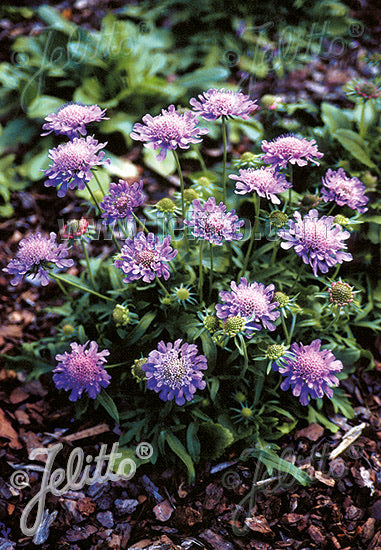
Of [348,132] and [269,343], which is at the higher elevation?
[348,132]

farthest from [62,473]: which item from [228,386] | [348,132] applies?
[348,132]

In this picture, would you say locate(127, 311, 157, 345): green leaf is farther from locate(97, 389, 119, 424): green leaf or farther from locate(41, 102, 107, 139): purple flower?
locate(41, 102, 107, 139): purple flower

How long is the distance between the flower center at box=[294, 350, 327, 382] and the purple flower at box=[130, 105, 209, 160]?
109 centimetres

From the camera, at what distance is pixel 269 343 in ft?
8.12

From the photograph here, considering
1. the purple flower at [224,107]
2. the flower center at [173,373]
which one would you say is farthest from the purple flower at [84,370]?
the purple flower at [224,107]

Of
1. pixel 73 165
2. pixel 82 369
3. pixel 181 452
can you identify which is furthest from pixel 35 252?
pixel 181 452

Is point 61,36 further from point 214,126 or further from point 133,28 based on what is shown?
point 214,126

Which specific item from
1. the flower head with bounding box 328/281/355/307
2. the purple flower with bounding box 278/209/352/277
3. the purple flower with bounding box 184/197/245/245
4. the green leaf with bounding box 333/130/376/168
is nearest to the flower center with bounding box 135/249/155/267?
the purple flower with bounding box 184/197/245/245

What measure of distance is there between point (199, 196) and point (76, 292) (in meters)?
1.20

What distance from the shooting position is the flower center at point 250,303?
6.93 feet

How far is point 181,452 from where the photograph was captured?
93.5 inches

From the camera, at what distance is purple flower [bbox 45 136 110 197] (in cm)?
210

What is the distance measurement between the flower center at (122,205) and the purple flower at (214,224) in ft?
0.97

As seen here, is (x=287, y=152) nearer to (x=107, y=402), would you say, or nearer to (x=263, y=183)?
(x=263, y=183)
